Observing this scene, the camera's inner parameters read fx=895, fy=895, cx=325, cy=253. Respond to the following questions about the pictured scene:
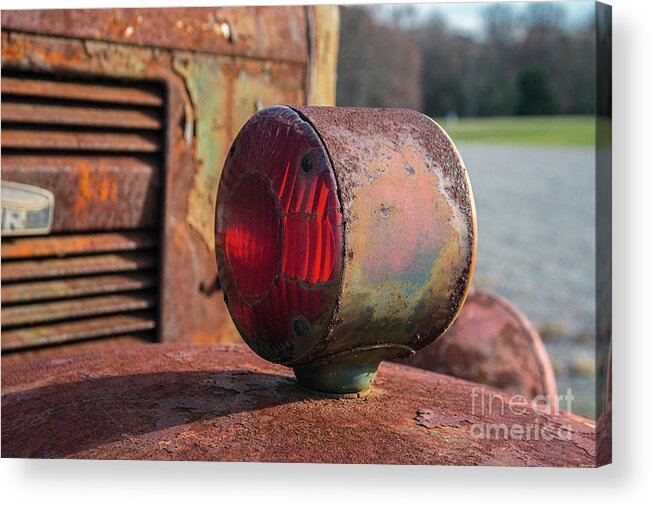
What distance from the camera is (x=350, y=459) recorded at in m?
2.09

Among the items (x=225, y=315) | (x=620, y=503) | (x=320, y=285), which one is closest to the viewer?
(x=320, y=285)

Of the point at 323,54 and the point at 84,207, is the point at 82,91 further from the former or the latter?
the point at 323,54

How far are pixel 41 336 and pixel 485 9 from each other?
7.58 feet

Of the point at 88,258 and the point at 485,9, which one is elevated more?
the point at 485,9

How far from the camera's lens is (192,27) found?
11.4 feet

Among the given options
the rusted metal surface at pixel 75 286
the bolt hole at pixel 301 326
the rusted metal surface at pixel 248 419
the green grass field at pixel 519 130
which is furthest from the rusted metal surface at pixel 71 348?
the green grass field at pixel 519 130

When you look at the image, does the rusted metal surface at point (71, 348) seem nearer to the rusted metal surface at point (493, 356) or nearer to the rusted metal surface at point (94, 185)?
the rusted metal surface at point (94, 185)

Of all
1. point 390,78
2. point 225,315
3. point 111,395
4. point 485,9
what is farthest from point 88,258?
point 390,78

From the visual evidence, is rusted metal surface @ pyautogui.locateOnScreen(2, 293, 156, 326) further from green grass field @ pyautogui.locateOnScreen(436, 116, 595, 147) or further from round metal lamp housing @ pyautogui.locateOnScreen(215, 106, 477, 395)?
green grass field @ pyautogui.locateOnScreen(436, 116, 595, 147)

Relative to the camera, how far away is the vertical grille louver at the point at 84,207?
313cm

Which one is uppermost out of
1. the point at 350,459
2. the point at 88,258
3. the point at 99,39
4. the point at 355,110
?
the point at 99,39

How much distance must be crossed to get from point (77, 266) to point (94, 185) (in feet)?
1.00

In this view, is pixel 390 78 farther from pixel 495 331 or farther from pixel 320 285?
pixel 320 285

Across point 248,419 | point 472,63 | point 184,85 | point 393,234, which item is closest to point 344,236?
point 393,234
